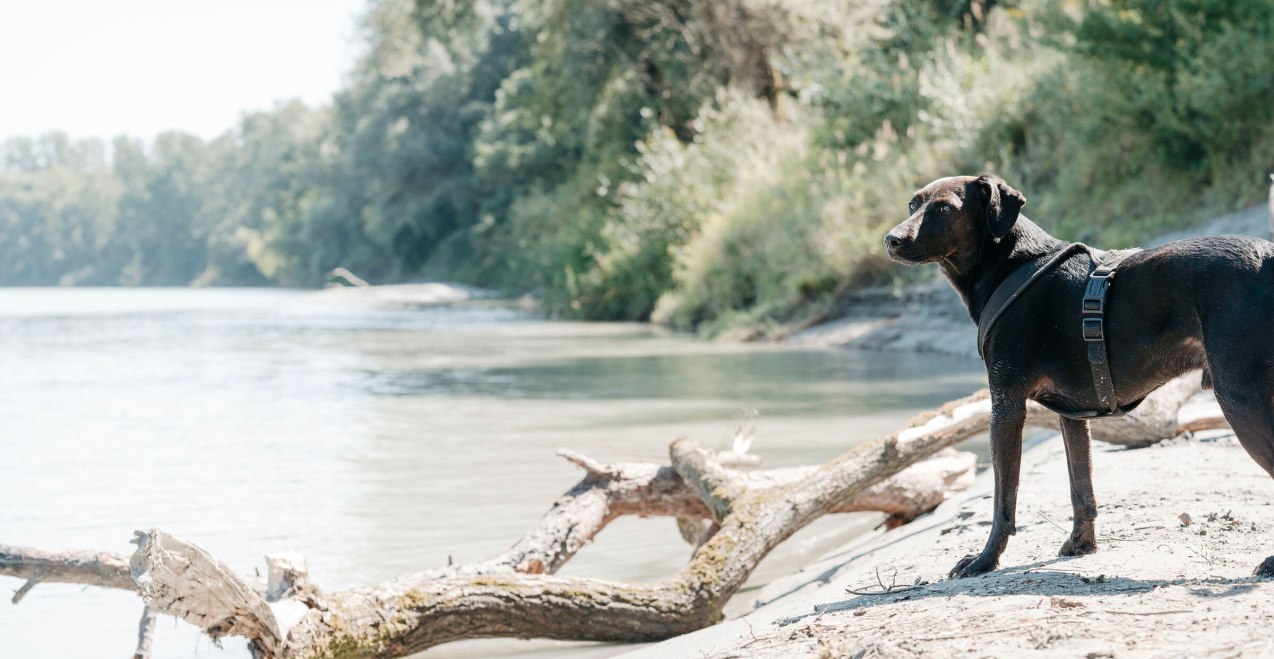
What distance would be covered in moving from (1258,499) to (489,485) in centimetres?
554

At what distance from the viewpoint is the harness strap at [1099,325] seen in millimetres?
4277

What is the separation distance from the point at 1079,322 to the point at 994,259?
1.52 feet

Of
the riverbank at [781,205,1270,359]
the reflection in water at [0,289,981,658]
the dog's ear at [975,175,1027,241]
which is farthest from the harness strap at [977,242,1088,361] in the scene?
the riverbank at [781,205,1270,359]

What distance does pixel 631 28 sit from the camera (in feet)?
115

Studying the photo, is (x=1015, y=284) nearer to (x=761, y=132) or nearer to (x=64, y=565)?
(x=64, y=565)

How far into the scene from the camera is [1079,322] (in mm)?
4379

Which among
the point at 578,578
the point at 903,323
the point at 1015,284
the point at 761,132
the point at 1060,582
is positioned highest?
the point at 761,132

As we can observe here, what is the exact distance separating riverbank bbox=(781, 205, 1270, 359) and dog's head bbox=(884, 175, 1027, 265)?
43.6 ft

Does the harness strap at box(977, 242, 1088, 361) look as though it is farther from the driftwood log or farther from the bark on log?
the bark on log

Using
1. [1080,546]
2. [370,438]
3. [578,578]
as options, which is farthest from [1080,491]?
[370,438]

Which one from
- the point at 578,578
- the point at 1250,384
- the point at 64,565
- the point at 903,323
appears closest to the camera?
the point at 1250,384

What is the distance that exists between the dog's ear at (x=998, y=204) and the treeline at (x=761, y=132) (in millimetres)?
14167

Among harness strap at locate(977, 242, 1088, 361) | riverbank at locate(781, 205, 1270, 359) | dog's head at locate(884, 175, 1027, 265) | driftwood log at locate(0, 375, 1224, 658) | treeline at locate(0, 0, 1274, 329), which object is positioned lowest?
driftwood log at locate(0, 375, 1224, 658)

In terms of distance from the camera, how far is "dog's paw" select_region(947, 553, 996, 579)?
4.51 meters
